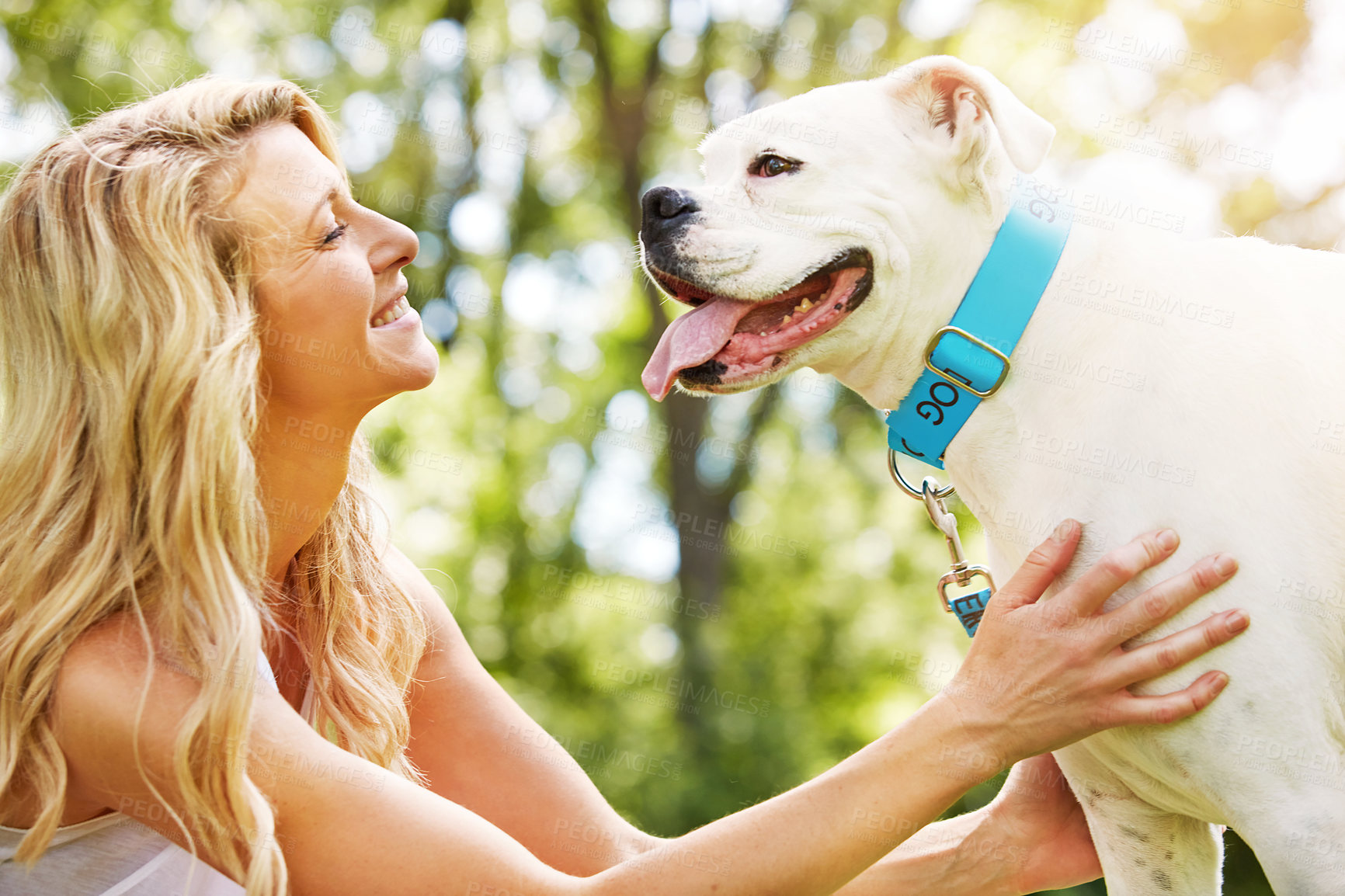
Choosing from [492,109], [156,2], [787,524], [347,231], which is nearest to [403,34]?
[492,109]

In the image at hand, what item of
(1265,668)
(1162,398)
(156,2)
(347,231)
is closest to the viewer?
(1265,668)

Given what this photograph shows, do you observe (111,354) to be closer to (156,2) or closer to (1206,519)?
(1206,519)

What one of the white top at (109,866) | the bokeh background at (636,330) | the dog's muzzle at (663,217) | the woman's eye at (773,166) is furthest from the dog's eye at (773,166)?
the bokeh background at (636,330)

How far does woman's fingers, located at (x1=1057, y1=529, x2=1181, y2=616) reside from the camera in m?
1.78

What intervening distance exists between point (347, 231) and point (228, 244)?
0.27 m

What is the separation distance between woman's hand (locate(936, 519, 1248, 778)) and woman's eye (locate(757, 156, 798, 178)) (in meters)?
1.08

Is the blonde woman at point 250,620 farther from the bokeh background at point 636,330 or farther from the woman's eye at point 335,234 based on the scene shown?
the bokeh background at point 636,330

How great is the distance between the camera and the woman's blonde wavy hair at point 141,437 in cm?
189

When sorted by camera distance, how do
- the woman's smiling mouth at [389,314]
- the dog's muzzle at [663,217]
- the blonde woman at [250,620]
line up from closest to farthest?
the blonde woman at [250,620] → the dog's muzzle at [663,217] → the woman's smiling mouth at [389,314]

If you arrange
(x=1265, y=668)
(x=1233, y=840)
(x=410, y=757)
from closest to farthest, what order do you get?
1. (x=1265, y=668)
2. (x=410, y=757)
3. (x=1233, y=840)

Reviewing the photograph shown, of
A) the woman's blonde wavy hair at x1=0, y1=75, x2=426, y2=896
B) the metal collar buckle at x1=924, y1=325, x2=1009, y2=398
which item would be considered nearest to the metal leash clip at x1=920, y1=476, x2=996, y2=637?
the metal collar buckle at x1=924, y1=325, x2=1009, y2=398

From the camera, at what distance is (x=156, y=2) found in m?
11.2

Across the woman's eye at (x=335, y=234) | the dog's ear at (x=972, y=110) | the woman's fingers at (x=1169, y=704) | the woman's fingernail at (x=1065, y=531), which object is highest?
the dog's ear at (x=972, y=110)

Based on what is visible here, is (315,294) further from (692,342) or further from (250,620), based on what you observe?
(692,342)
